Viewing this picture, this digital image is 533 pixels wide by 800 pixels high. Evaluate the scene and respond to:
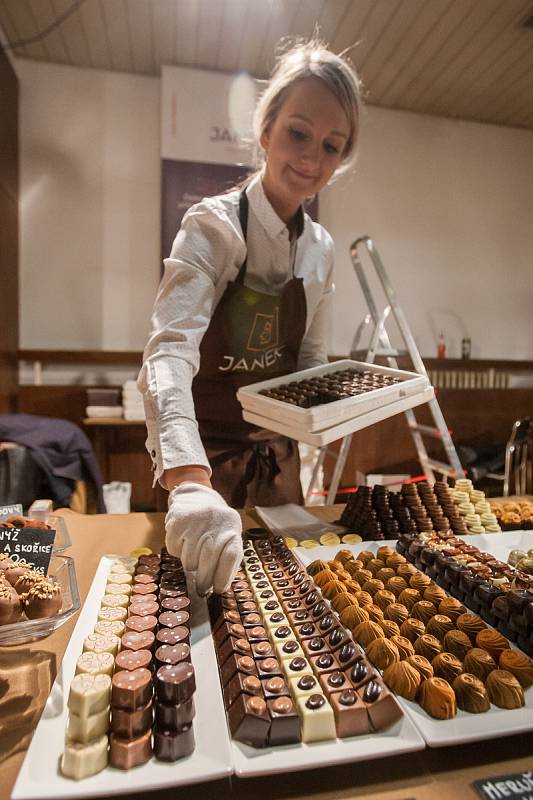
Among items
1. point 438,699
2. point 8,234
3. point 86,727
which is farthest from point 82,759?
point 8,234

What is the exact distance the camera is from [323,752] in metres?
0.58

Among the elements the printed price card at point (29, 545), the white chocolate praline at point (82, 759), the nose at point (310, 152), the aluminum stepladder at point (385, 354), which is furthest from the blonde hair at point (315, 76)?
the white chocolate praline at point (82, 759)

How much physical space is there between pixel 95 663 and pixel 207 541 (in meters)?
0.25

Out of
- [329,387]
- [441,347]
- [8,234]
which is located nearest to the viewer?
[329,387]

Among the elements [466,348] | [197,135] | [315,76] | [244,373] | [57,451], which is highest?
[197,135]

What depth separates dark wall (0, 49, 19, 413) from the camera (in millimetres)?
3326

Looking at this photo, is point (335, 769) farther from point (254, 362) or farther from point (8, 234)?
point (8, 234)

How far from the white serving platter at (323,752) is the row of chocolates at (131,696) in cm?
6

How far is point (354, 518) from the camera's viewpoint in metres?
1.37

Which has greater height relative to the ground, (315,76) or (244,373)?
(315,76)

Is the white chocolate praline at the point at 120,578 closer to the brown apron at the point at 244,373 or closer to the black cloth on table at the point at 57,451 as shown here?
the brown apron at the point at 244,373

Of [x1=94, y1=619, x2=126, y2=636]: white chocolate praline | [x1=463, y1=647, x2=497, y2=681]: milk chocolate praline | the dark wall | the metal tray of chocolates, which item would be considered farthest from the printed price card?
the dark wall

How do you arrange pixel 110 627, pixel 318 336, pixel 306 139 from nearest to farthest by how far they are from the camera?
pixel 110 627, pixel 306 139, pixel 318 336

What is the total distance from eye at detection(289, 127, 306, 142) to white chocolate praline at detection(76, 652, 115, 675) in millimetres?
1178
